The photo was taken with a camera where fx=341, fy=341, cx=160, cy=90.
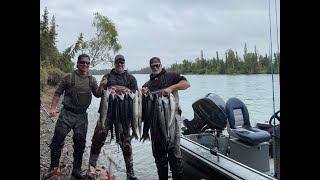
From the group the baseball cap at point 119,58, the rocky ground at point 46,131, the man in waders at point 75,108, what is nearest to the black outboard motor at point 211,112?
the baseball cap at point 119,58

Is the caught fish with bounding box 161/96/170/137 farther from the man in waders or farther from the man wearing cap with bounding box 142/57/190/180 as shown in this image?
the man in waders

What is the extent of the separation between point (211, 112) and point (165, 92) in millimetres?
859

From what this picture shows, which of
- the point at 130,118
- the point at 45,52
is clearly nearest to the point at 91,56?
the point at 45,52

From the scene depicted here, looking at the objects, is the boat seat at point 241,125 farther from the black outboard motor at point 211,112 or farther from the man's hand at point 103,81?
the man's hand at point 103,81

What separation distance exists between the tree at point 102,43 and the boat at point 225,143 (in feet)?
4.03

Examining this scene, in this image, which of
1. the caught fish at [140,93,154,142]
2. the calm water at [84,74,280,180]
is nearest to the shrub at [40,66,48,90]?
the calm water at [84,74,280,180]

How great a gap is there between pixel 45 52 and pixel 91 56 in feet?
1.43

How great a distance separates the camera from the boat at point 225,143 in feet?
11.0

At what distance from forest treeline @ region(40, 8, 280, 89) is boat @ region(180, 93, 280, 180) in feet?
1.45

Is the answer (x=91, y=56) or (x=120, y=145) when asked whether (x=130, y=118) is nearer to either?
(x=120, y=145)

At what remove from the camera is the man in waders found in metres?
3.26

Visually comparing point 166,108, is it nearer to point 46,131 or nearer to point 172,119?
point 172,119

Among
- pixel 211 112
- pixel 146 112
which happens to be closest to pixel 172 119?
pixel 146 112
